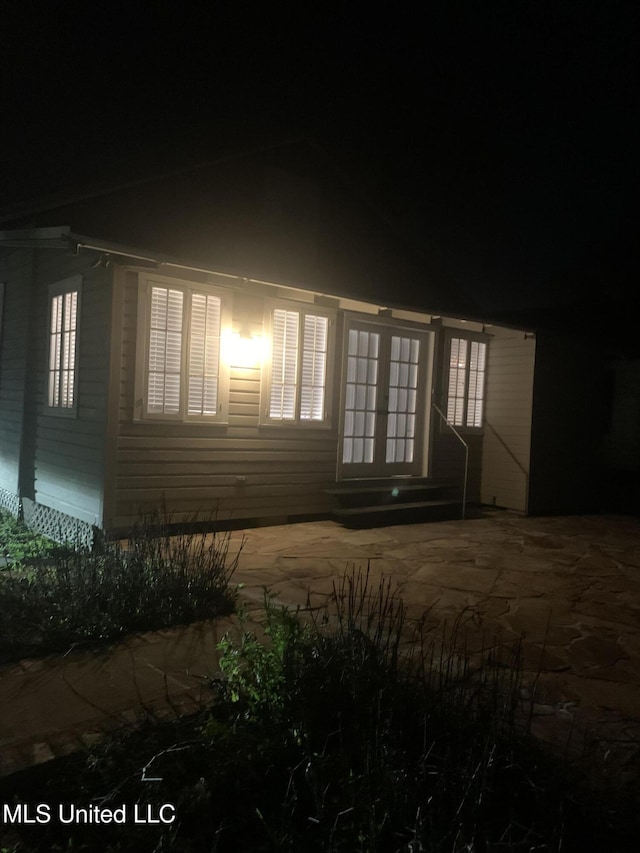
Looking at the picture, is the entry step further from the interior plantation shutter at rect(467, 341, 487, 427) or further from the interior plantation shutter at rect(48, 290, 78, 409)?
the interior plantation shutter at rect(48, 290, 78, 409)

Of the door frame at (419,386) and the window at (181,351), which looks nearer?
the window at (181,351)

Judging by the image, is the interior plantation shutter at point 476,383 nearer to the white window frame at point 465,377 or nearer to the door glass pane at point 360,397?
the white window frame at point 465,377

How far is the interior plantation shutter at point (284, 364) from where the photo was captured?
7.95 m

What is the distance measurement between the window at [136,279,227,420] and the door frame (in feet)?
6.40

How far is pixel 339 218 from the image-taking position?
9742 mm

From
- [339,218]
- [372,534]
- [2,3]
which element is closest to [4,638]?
[372,534]

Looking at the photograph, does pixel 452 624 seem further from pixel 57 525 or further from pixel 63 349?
pixel 63 349

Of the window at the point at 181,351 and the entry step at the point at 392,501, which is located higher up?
the window at the point at 181,351

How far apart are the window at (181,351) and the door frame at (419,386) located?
76.8 inches

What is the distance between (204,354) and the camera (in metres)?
7.24

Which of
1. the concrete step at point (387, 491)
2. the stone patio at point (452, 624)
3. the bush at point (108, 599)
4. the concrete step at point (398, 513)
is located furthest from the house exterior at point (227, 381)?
the bush at point (108, 599)

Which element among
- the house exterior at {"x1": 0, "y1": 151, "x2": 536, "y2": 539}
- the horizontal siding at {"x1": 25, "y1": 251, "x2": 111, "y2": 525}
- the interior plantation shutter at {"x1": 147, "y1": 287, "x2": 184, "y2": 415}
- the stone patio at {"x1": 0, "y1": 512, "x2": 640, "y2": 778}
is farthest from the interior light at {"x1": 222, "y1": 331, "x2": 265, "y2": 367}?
the stone patio at {"x1": 0, "y1": 512, "x2": 640, "y2": 778}

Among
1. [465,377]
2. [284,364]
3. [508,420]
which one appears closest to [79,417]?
[284,364]

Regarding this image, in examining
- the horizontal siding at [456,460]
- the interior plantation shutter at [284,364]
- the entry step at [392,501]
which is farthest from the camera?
the horizontal siding at [456,460]
